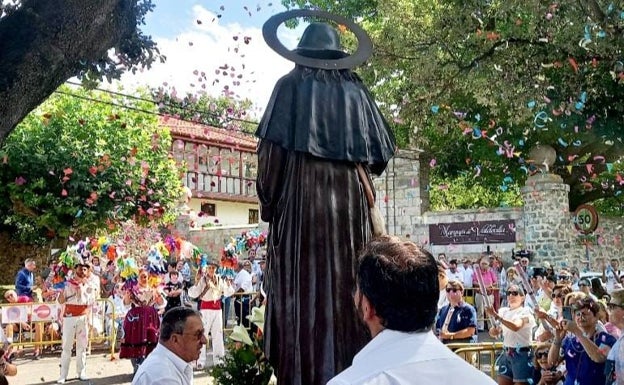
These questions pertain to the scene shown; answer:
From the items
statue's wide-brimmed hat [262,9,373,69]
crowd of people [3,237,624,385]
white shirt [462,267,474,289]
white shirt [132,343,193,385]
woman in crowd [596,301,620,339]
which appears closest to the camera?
crowd of people [3,237,624,385]

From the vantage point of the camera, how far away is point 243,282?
1861 cm

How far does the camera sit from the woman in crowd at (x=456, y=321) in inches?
334

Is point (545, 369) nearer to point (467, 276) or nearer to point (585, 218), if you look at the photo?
point (467, 276)

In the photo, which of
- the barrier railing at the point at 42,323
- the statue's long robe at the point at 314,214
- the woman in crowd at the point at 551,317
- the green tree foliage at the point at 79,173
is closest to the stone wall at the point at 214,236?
the green tree foliage at the point at 79,173

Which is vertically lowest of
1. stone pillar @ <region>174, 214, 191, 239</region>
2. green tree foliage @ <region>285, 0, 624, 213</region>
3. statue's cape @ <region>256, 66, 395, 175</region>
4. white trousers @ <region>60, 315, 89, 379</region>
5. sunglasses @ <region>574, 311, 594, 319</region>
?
white trousers @ <region>60, 315, 89, 379</region>

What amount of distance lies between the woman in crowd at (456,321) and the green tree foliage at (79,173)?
57.1ft

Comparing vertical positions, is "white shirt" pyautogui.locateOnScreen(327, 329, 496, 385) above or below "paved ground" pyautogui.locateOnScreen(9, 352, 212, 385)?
above

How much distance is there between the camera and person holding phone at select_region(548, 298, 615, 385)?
20.6 feet

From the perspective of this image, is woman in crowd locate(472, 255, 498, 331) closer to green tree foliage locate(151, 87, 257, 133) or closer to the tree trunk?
green tree foliage locate(151, 87, 257, 133)

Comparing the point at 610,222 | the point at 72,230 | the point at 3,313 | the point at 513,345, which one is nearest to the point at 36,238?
the point at 72,230

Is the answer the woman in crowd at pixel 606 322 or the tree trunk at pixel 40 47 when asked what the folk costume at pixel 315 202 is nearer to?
the tree trunk at pixel 40 47

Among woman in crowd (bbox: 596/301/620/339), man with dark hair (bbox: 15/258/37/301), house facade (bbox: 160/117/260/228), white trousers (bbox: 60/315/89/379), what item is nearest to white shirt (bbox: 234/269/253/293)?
man with dark hair (bbox: 15/258/37/301)

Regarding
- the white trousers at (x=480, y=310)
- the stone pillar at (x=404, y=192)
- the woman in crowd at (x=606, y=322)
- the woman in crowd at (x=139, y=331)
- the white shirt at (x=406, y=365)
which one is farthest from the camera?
the stone pillar at (x=404, y=192)

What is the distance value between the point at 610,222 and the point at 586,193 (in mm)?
4450
